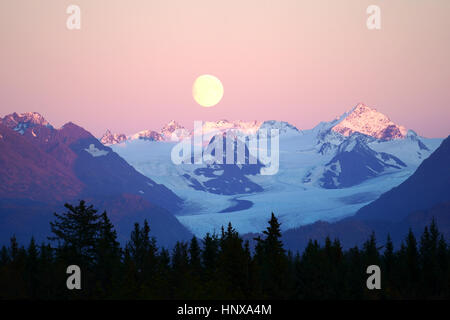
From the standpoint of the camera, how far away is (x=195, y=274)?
61312mm

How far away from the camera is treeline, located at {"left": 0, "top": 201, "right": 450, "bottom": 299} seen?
52031mm

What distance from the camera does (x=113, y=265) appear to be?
58.5 metres

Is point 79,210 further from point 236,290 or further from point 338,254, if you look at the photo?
point 338,254

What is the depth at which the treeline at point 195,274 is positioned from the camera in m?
52.0
